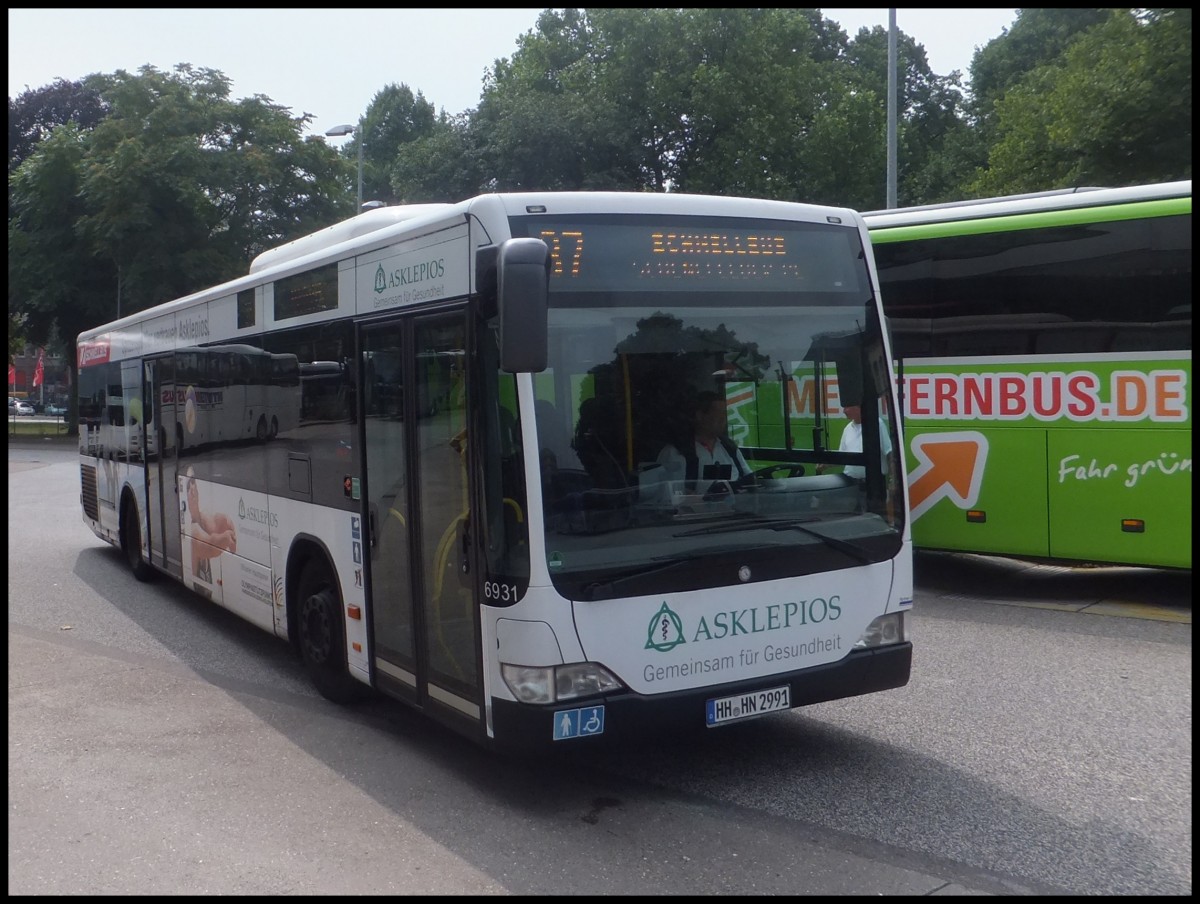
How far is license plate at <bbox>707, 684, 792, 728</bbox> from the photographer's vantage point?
5504 mm

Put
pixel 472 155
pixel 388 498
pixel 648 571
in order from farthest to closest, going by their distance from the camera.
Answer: pixel 472 155 < pixel 388 498 < pixel 648 571

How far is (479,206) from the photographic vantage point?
5.47 metres

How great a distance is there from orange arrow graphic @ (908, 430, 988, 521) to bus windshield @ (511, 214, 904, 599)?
516 cm

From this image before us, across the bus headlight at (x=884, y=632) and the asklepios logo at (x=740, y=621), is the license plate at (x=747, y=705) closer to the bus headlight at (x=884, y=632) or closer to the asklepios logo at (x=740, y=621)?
the asklepios logo at (x=740, y=621)

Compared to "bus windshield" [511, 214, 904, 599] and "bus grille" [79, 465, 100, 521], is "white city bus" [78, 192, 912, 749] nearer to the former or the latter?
"bus windshield" [511, 214, 904, 599]

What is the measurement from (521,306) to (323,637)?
3.42 m

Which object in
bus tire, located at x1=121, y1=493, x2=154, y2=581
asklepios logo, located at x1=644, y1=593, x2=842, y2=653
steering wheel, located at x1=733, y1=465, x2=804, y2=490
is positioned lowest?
bus tire, located at x1=121, y1=493, x2=154, y2=581

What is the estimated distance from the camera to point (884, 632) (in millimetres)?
6012

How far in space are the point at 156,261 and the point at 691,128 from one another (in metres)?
18.5

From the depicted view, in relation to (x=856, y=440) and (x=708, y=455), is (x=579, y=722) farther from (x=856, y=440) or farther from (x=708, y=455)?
(x=856, y=440)

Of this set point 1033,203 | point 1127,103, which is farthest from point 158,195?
point 1033,203

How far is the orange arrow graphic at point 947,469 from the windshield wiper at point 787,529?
17.8ft

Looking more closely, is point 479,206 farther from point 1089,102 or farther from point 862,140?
point 862,140

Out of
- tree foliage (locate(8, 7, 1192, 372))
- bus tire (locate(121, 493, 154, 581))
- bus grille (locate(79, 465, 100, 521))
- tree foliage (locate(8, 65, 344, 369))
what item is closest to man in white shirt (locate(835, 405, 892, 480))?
bus tire (locate(121, 493, 154, 581))
